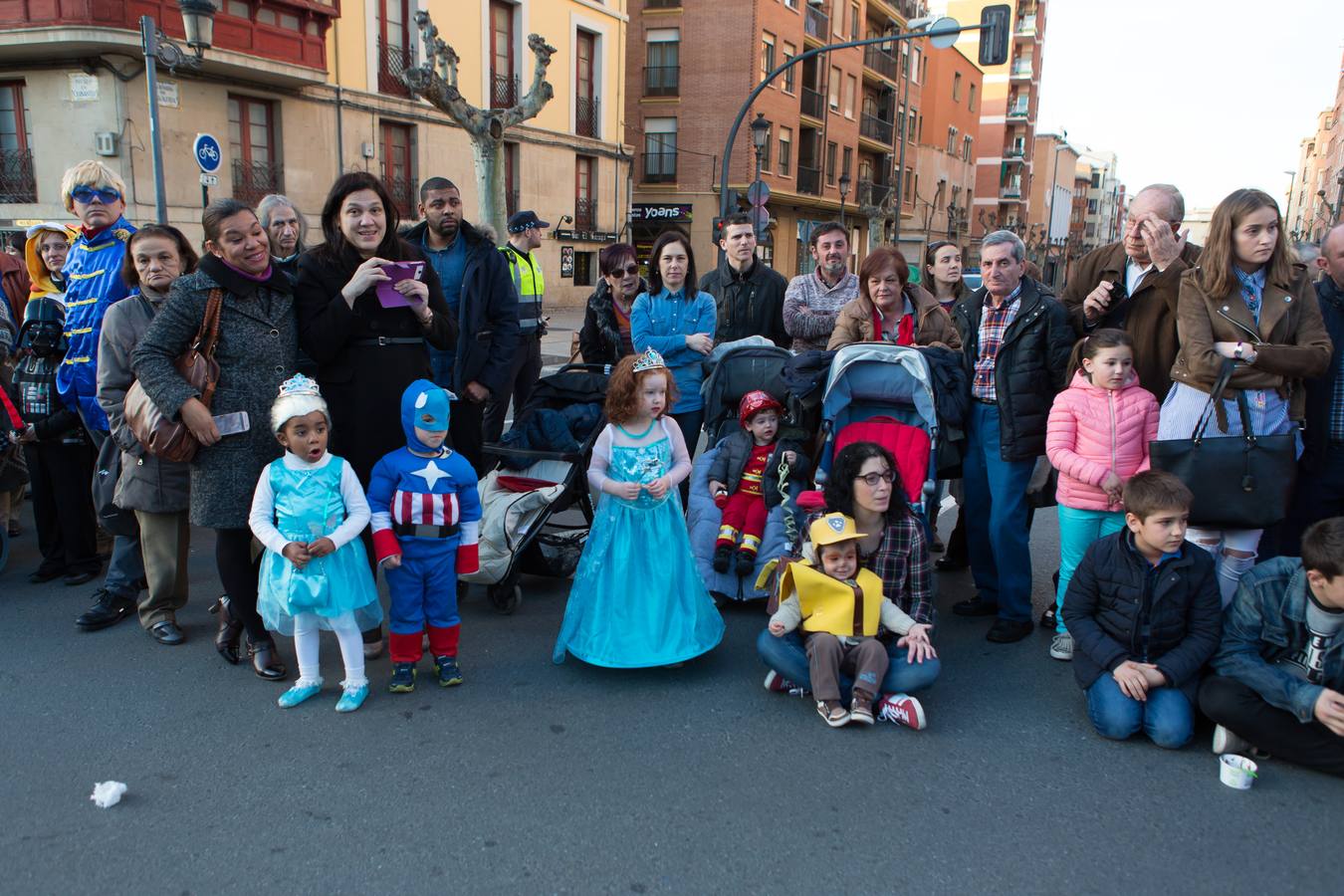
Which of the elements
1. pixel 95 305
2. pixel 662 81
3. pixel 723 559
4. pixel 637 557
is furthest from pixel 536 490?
pixel 662 81

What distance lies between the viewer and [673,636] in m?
4.28

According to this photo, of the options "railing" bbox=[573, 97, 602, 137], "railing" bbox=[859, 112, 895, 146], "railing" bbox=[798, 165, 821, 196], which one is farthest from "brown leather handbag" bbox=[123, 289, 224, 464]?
"railing" bbox=[859, 112, 895, 146]

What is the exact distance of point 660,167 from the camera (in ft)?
119

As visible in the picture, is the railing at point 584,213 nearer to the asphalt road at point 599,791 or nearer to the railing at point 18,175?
the railing at point 18,175

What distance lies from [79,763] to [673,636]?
2360mm

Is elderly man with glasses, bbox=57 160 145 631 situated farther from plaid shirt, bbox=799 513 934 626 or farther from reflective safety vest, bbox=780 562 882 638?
A: plaid shirt, bbox=799 513 934 626

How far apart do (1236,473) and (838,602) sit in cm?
174

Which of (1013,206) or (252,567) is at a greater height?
(1013,206)

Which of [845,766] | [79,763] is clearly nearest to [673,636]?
[845,766]

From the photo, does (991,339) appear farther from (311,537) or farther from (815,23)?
(815,23)

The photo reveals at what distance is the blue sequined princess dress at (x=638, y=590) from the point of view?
13.9 ft

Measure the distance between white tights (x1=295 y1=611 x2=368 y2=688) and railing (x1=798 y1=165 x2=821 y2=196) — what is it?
1521 inches

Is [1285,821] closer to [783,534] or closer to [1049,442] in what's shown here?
[1049,442]

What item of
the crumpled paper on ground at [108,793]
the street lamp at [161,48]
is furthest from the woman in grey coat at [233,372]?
the street lamp at [161,48]
